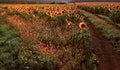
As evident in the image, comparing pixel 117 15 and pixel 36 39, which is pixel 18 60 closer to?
pixel 36 39

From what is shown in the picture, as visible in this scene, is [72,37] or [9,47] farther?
[72,37]

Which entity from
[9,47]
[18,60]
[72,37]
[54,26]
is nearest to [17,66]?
[18,60]

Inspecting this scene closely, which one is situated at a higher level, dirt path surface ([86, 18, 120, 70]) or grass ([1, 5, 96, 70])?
grass ([1, 5, 96, 70])

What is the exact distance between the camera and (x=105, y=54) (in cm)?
2031

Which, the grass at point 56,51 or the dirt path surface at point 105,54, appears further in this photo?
the dirt path surface at point 105,54

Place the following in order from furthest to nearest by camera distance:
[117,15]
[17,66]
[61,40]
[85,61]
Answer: [117,15] < [61,40] < [85,61] < [17,66]

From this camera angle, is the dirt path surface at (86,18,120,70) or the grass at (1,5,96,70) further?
the dirt path surface at (86,18,120,70)

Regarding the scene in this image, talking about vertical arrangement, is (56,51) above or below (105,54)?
above

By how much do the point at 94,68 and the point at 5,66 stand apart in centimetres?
490

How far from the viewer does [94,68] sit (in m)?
17.1

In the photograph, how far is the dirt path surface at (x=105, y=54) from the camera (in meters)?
18.1

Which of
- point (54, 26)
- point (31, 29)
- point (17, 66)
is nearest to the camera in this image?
point (17, 66)

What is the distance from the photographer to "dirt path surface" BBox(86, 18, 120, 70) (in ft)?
59.2

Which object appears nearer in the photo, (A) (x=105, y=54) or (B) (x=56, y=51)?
(B) (x=56, y=51)
